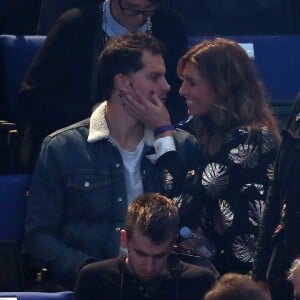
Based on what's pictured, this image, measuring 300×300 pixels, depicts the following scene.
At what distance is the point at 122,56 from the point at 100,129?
34cm

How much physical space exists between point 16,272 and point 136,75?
3.21 feet

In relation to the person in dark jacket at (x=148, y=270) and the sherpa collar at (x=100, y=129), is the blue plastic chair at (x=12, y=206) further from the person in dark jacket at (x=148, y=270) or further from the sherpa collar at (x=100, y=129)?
the person in dark jacket at (x=148, y=270)

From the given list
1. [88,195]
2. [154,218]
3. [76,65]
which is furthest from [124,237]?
[76,65]

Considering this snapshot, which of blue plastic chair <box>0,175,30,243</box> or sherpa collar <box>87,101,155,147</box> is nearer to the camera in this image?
sherpa collar <box>87,101,155,147</box>

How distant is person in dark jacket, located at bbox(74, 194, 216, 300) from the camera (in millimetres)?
4473

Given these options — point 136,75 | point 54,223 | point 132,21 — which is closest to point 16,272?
point 54,223

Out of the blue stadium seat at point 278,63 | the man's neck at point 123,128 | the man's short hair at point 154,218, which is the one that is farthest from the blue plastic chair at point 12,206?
the blue stadium seat at point 278,63

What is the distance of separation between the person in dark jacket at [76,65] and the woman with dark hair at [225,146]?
0.54 meters

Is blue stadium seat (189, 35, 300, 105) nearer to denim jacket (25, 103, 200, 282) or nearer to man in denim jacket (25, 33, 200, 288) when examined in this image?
man in denim jacket (25, 33, 200, 288)

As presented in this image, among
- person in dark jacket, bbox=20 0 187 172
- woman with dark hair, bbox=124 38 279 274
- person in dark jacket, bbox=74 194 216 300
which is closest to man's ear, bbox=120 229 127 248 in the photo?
person in dark jacket, bbox=74 194 216 300

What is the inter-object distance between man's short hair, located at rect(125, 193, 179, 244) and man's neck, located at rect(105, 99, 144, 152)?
65cm

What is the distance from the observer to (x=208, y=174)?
498 centimetres

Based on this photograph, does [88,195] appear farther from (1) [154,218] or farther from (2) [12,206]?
(1) [154,218]

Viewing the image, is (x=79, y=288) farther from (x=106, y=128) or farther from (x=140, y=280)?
(x=106, y=128)
